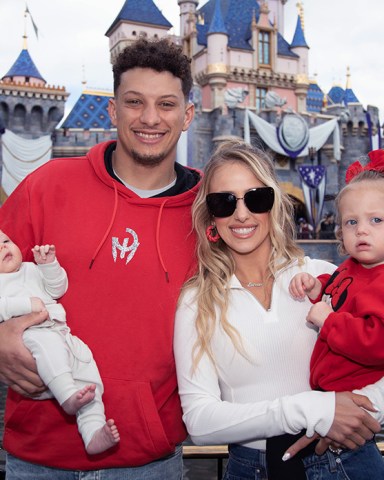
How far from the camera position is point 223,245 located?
2314 mm

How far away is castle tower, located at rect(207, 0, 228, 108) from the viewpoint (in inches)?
954

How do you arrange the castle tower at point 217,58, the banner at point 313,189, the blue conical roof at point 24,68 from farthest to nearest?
the castle tower at point 217,58 → the blue conical roof at point 24,68 → the banner at point 313,189

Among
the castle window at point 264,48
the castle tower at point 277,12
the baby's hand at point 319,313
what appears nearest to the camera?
the baby's hand at point 319,313

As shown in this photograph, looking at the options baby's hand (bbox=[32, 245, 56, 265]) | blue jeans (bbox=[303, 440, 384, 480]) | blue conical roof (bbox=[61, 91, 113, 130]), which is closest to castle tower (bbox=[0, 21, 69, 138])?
blue conical roof (bbox=[61, 91, 113, 130])

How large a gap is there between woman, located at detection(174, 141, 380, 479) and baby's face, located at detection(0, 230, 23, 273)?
2.28 feet

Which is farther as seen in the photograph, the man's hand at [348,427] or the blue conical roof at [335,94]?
the blue conical roof at [335,94]

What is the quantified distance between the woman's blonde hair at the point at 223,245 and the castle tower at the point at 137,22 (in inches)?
965

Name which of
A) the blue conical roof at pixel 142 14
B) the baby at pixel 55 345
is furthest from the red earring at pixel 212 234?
the blue conical roof at pixel 142 14

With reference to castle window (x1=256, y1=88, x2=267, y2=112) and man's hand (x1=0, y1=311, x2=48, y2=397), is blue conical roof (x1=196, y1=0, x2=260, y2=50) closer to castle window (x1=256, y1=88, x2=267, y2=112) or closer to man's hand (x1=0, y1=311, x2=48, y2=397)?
castle window (x1=256, y1=88, x2=267, y2=112)

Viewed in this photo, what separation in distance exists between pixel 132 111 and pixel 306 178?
20.1m

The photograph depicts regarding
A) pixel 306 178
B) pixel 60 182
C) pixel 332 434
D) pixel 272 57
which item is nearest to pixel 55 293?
pixel 60 182

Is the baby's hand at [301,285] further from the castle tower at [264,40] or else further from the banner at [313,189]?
the castle tower at [264,40]

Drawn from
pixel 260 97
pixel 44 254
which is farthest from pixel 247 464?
pixel 260 97

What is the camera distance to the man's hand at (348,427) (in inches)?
73.4
